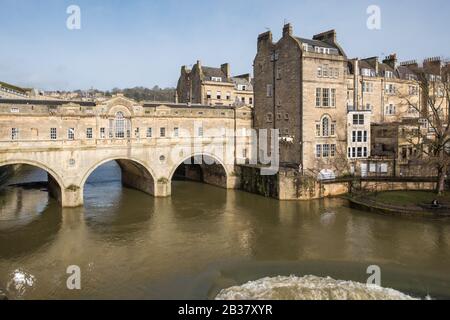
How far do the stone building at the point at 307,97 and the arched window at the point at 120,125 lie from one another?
15565mm

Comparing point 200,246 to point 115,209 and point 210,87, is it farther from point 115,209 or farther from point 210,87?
point 210,87

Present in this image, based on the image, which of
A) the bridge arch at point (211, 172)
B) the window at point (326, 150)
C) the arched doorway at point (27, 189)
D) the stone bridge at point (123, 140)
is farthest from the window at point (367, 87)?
the arched doorway at point (27, 189)

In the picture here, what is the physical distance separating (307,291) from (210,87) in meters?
44.5

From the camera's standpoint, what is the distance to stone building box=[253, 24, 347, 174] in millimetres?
38344

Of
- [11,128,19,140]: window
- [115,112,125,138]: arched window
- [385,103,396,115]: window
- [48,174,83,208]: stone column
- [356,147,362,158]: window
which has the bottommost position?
[48,174,83,208]: stone column

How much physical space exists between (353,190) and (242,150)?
499 inches

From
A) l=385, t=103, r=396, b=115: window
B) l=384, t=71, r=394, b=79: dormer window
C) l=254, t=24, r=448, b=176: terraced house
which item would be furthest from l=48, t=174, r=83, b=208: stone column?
l=384, t=71, r=394, b=79: dormer window

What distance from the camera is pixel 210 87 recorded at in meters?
58.8

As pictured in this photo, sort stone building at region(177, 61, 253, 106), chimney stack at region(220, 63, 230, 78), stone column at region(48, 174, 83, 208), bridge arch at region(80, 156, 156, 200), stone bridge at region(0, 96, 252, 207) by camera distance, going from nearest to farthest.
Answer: stone bridge at region(0, 96, 252, 207) → stone column at region(48, 174, 83, 208) → bridge arch at region(80, 156, 156, 200) → stone building at region(177, 61, 253, 106) → chimney stack at region(220, 63, 230, 78)

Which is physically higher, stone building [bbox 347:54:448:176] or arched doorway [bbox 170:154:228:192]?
stone building [bbox 347:54:448:176]

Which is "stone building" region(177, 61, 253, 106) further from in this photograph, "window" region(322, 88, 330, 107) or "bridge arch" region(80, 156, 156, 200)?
"window" region(322, 88, 330, 107)

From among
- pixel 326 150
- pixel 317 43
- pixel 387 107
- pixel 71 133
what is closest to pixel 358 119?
pixel 326 150
